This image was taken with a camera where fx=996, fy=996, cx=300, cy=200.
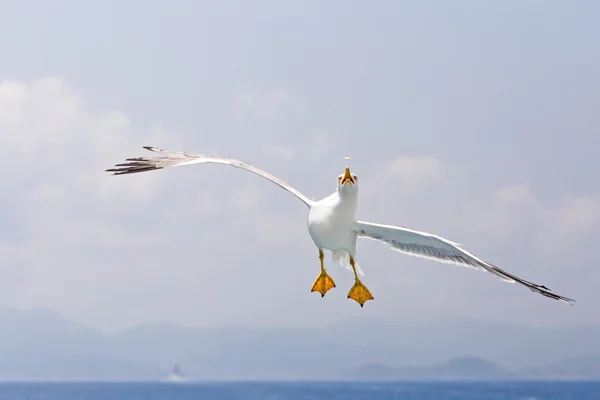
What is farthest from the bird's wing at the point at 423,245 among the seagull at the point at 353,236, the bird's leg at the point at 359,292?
the bird's leg at the point at 359,292

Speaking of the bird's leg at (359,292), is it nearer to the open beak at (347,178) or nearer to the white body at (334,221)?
the white body at (334,221)

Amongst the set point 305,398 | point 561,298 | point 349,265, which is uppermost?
point 305,398

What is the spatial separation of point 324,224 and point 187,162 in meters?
3.49

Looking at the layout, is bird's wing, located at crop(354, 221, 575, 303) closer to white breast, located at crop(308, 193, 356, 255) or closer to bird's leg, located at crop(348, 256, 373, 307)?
white breast, located at crop(308, 193, 356, 255)

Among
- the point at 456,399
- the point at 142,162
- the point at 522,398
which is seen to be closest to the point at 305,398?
the point at 456,399

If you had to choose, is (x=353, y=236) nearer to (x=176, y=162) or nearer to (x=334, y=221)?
(x=334, y=221)

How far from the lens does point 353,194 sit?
1664 centimetres

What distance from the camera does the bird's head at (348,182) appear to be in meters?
16.5

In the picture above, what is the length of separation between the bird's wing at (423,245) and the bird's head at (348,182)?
0.76m

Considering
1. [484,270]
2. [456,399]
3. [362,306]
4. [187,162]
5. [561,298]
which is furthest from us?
[456,399]

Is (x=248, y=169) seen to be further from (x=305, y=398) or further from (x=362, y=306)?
(x=305, y=398)

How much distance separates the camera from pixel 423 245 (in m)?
17.3

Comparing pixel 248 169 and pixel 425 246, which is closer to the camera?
pixel 425 246

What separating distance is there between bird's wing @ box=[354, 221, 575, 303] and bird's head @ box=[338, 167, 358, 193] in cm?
76
